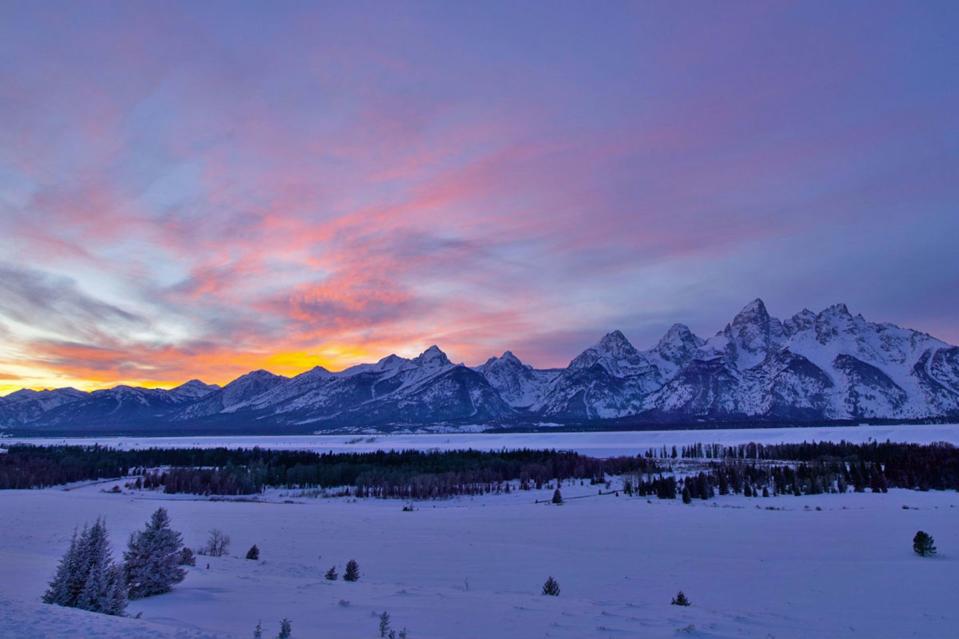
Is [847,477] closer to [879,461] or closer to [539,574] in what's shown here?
[879,461]

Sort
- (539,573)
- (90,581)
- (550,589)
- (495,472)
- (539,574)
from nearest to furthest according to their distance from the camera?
(90,581) < (550,589) < (539,574) < (539,573) < (495,472)

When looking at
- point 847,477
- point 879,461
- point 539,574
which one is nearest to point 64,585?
point 539,574

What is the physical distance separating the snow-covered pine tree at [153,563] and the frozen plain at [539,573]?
71 centimetres

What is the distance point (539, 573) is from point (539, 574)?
0.36 meters

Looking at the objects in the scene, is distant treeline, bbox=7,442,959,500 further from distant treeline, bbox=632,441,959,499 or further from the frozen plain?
the frozen plain

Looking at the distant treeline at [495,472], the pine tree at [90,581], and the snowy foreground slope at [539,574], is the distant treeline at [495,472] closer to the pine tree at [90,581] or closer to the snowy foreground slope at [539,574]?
the snowy foreground slope at [539,574]

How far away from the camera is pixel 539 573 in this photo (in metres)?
35.4

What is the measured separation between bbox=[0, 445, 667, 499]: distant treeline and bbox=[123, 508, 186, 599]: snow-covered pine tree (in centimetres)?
9321

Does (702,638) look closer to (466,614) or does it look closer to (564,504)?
(466,614)

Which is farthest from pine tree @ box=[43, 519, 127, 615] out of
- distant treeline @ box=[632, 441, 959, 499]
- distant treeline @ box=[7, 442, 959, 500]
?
distant treeline @ box=[632, 441, 959, 499]

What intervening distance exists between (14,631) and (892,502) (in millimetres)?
88627

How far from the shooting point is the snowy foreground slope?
60.1ft

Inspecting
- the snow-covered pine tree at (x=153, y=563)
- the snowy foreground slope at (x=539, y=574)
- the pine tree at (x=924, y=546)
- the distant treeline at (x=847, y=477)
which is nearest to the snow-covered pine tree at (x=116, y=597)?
the snowy foreground slope at (x=539, y=574)

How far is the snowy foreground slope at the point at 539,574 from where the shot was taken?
60.1 ft
